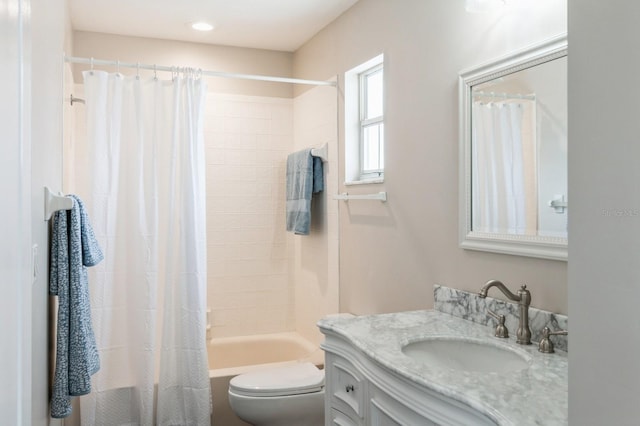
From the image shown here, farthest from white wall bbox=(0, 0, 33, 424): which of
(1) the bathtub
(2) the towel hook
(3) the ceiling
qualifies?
(1) the bathtub

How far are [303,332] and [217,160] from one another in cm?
147

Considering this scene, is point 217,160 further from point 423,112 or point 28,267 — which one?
point 28,267

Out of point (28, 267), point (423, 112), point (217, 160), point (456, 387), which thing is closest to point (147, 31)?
point (217, 160)

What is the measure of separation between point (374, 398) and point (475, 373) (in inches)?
15.2

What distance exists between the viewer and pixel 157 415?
2.88m

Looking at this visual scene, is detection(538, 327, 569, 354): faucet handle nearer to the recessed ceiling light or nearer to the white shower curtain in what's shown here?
the white shower curtain

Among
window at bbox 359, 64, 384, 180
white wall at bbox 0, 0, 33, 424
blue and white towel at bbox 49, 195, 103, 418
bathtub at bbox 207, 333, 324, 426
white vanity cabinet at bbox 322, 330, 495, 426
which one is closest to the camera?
white wall at bbox 0, 0, 33, 424

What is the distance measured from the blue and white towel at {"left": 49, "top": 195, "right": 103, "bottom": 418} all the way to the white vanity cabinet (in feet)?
3.08

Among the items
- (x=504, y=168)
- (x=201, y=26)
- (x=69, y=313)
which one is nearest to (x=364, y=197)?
(x=504, y=168)

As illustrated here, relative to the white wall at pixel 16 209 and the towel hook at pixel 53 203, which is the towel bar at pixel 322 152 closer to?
the towel hook at pixel 53 203

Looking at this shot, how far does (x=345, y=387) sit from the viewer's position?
6.22 ft

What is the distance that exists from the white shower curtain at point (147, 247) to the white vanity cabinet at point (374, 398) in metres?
1.20

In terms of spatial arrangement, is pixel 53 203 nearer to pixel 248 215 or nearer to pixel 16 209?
pixel 16 209

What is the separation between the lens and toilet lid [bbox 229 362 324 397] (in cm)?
267
